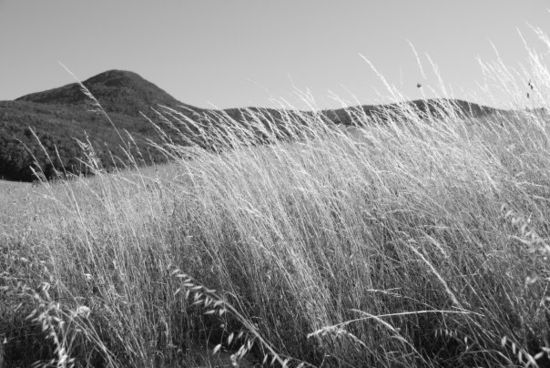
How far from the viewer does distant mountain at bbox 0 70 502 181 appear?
4.11 m

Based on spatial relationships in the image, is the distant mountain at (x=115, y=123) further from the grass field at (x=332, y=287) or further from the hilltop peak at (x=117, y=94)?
the grass field at (x=332, y=287)

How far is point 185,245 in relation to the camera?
10.8 ft

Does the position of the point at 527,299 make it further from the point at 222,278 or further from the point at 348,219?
the point at 222,278

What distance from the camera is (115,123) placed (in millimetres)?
24938

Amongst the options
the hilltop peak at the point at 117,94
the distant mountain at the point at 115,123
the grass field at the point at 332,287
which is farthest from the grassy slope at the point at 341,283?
the hilltop peak at the point at 117,94

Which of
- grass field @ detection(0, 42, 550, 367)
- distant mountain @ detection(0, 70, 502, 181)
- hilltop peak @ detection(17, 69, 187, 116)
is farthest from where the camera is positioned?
hilltop peak @ detection(17, 69, 187, 116)

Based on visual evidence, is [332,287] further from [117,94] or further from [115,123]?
[117,94]

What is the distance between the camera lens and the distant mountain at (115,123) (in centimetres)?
411

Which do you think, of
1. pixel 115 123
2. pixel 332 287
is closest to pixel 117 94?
pixel 115 123

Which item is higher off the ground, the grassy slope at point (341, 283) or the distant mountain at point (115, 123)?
the distant mountain at point (115, 123)

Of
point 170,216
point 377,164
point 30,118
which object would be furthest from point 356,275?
point 30,118

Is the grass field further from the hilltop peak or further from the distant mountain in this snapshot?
the hilltop peak

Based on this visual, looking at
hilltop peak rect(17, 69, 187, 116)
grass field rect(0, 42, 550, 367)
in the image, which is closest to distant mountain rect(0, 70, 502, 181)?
hilltop peak rect(17, 69, 187, 116)

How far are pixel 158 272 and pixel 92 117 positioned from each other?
85.8ft
